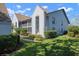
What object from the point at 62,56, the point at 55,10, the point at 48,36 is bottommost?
the point at 62,56

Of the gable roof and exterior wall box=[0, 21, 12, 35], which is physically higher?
the gable roof

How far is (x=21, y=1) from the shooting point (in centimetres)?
482

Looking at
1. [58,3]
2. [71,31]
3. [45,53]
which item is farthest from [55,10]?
[45,53]

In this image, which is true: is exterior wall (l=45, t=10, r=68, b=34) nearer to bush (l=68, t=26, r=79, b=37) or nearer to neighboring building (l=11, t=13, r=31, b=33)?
bush (l=68, t=26, r=79, b=37)

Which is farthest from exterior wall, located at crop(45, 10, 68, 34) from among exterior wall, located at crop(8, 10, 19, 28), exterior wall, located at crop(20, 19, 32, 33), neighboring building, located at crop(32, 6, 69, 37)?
exterior wall, located at crop(8, 10, 19, 28)

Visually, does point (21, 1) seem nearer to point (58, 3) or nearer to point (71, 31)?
point (58, 3)

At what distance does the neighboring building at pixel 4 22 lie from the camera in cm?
479

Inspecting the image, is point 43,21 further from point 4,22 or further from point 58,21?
point 4,22

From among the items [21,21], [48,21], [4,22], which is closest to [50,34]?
[48,21]

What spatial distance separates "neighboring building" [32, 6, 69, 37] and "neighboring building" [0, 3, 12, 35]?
1.35 feet

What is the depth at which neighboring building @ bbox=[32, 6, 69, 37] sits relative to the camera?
191 inches

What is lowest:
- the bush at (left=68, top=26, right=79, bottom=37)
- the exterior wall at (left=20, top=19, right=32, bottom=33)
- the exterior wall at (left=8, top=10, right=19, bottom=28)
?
the bush at (left=68, top=26, right=79, bottom=37)

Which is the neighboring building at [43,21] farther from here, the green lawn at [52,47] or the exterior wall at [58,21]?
the green lawn at [52,47]

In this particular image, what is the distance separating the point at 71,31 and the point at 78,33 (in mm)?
119
